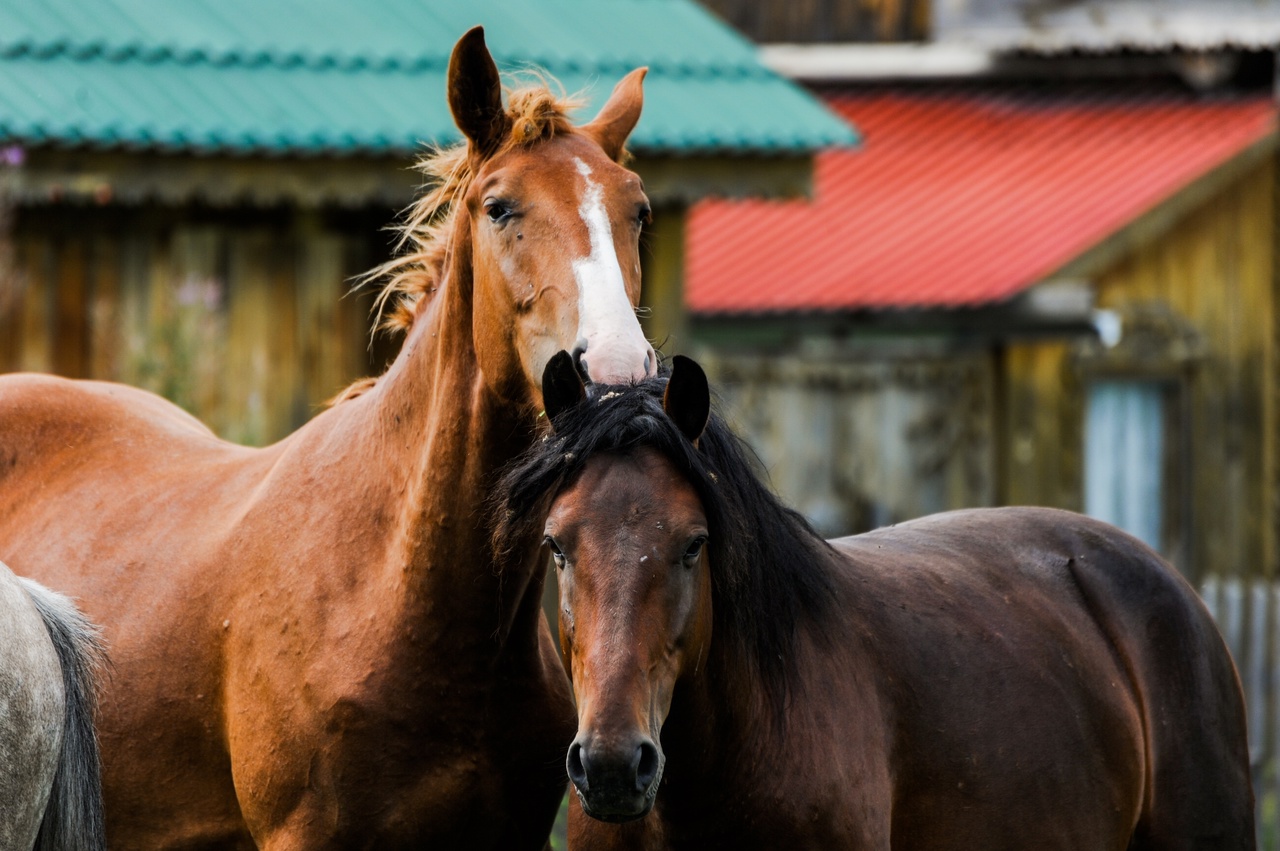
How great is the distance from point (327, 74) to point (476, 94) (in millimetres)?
4840

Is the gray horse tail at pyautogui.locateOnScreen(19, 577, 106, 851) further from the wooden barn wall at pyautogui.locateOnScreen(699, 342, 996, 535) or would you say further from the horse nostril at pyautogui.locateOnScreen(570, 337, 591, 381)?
the wooden barn wall at pyautogui.locateOnScreen(699, 342, 996, 535)

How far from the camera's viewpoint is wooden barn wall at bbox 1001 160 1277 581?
1259 cm

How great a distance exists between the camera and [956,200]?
1333 cm

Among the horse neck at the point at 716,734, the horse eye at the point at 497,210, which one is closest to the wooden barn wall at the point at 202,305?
the horse eye at the point at 497,210

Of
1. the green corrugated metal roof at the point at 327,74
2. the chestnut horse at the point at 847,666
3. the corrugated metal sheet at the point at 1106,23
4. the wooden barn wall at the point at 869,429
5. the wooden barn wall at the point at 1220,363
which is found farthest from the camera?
the corrugated metal sheet at the point at 1106,23

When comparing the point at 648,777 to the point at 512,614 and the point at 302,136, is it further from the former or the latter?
the point at 302,136

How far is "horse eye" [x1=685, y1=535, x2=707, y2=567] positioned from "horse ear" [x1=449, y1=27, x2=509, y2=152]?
1.12 m

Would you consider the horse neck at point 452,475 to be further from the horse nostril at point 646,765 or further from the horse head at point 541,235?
the horse nostril at point 646,765

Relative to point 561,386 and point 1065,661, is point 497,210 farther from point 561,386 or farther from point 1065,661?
point 1065,661

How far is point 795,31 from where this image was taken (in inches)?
601

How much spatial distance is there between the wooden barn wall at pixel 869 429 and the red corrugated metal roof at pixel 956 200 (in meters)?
0.50

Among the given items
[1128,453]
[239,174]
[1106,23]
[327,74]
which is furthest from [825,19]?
[239,174]

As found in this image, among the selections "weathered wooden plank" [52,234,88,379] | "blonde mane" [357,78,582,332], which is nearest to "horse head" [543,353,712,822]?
"blonde mane" [357,78,582,332]

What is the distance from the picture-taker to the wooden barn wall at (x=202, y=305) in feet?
25.9
